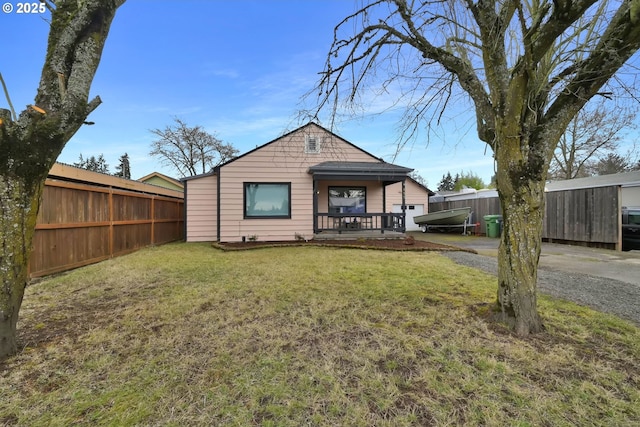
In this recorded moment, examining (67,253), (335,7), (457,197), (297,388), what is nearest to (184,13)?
(335,7)

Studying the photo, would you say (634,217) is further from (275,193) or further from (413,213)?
(275,193)

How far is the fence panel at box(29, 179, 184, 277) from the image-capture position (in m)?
5.53

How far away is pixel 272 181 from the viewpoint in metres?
11.0

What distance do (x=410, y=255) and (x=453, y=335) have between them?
17.0 feet

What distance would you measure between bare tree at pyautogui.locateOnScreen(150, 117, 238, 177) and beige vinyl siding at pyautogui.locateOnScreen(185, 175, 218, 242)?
15481mm

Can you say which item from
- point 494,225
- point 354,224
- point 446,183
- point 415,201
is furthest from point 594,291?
point 446,183

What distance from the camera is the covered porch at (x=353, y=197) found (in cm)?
1056

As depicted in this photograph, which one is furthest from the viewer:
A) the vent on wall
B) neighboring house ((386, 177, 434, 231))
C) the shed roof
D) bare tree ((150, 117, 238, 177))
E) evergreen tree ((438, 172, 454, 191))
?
evergreen tree ((438, 172, 454, 191))

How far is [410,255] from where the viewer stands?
7965mm

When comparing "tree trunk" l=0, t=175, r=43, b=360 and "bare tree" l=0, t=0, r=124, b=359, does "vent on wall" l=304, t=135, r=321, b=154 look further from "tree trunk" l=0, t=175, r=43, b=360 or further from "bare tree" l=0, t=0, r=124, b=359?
"tree trunk" l=0, t=175, r=43, b=360

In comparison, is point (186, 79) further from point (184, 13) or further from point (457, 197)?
point (457, 197)

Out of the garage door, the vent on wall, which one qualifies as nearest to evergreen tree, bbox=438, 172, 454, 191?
the garage door

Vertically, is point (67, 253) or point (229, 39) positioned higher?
point (229, 39)

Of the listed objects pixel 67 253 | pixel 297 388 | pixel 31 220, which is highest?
pixel 31 220
